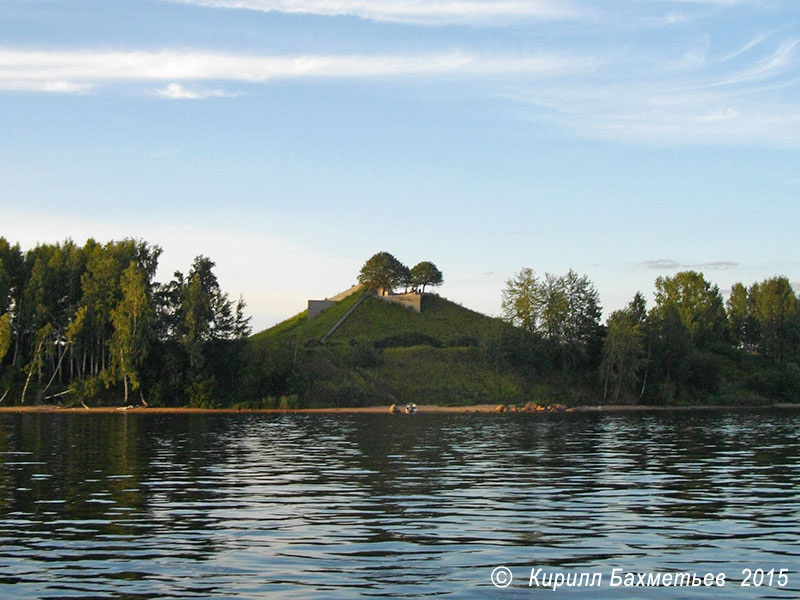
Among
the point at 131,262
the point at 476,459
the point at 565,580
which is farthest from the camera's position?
the point at 131,262

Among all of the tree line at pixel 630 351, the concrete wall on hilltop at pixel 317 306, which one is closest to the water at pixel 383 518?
the tree line at pixel 630 351

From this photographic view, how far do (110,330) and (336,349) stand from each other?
31397 millimetres

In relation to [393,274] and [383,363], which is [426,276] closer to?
[393,274]

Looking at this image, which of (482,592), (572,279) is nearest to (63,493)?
(482,592)

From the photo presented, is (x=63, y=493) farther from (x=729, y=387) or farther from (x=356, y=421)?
(x=729, y=387)

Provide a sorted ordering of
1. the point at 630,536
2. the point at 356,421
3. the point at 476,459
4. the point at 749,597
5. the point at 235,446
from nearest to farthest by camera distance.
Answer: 1. the point at 749,597
2. the point at 630,536
3. the point at 476,459
4. the point at 235,446
5. the point at 356,421

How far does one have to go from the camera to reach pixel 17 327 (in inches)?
4003

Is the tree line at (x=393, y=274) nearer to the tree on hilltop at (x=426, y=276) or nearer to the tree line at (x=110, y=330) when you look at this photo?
the tree on hilltop at (x=426, y=276)

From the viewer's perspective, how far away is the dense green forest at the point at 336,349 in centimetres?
9838

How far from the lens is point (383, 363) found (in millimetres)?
116188

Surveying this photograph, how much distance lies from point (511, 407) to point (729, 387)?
41901mm

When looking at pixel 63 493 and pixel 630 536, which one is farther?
pixel 63 493

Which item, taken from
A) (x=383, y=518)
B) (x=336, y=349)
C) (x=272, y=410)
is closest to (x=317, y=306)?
(x=336, y=349)

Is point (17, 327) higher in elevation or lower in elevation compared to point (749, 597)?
higher
